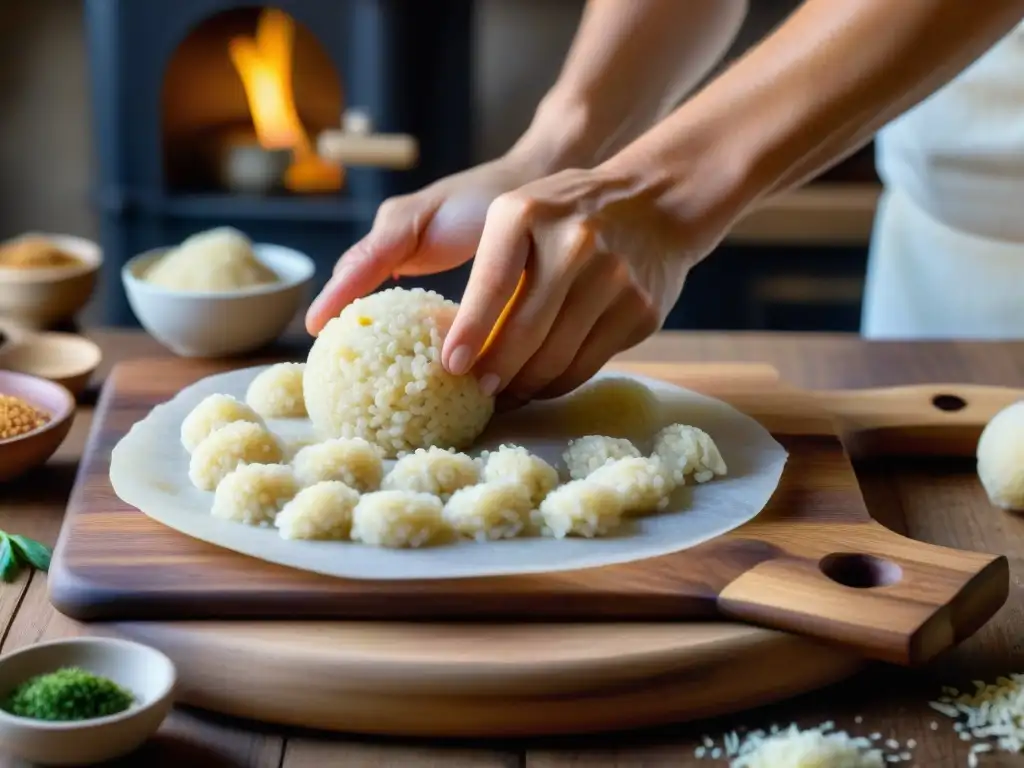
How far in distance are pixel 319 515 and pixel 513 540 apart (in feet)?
0.53

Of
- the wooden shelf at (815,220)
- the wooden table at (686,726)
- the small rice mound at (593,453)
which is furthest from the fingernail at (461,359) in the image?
the wooden shelf at (815,220)

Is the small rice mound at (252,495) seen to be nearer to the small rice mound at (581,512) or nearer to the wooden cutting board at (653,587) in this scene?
the wooden cutting board at (653,587)

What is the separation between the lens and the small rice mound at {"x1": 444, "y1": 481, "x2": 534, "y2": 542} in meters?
1.12

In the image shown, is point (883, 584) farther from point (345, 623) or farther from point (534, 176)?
point (534, 176)

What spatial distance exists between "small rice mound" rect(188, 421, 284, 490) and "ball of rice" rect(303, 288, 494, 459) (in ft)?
0.29

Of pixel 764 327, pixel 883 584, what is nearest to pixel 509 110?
pixel 764 327

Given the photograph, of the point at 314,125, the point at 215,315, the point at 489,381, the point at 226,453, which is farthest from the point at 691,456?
the point at 314,125

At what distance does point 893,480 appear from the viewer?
4.74 feet

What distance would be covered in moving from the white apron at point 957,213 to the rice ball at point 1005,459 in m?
0.62

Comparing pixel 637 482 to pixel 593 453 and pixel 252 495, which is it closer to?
pixel 593 453

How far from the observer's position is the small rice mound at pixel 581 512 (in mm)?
1127

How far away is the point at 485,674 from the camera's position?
Answer: 3.17 feet

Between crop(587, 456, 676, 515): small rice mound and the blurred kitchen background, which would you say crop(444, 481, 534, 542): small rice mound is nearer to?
crop(587, 456, 676, 515): small rice mound

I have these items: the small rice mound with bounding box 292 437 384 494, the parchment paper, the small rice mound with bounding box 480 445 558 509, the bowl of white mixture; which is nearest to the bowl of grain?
the bowl of white mixture
